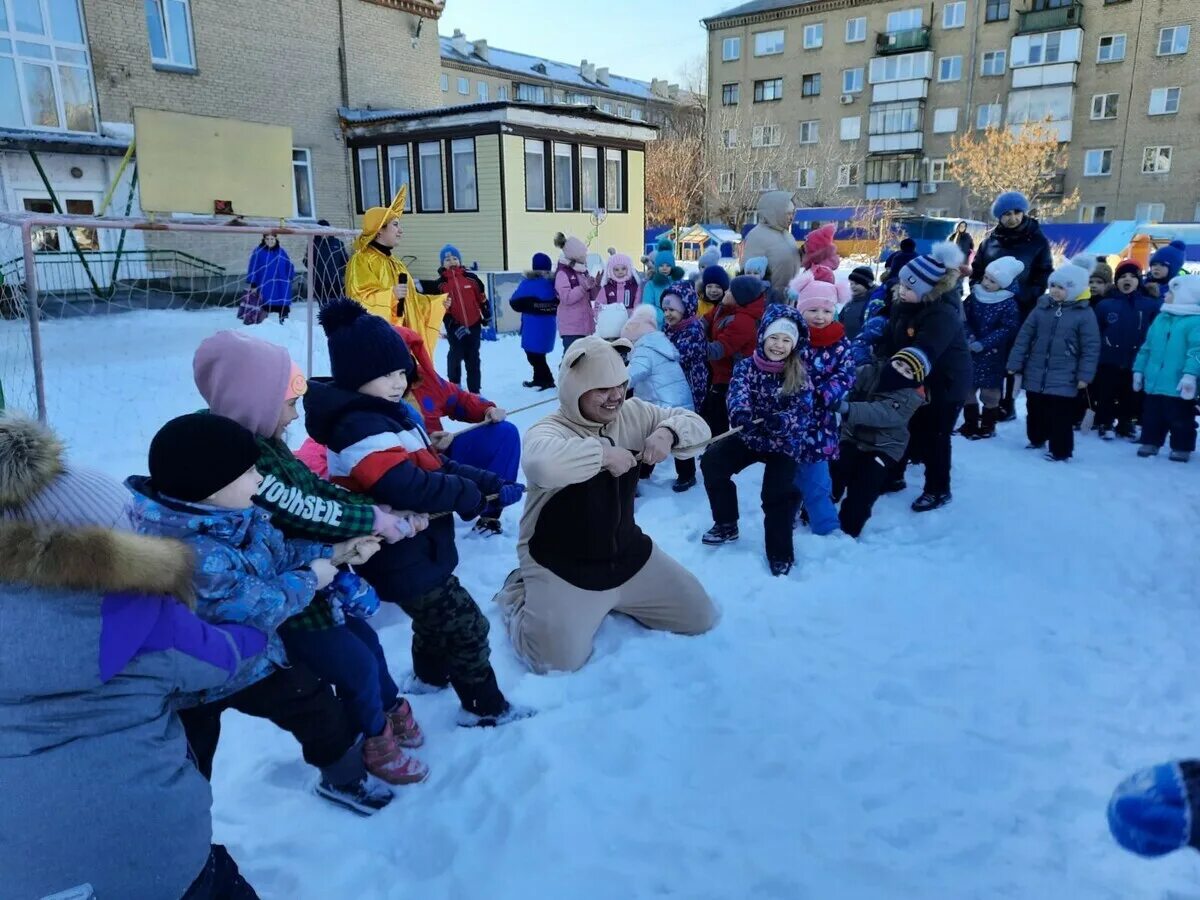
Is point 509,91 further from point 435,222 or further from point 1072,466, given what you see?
point 1072,466

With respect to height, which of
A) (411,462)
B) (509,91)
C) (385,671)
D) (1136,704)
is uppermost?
(509,91)

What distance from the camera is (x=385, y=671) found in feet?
9.45

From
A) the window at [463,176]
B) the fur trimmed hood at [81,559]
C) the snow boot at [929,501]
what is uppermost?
the window at [463,176]

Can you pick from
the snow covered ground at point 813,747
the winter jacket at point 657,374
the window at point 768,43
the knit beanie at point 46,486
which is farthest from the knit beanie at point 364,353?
the window at point 768,43

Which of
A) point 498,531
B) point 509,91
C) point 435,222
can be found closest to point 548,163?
point 435,222

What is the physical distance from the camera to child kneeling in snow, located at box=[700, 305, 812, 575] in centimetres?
435

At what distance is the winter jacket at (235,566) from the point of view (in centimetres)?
189

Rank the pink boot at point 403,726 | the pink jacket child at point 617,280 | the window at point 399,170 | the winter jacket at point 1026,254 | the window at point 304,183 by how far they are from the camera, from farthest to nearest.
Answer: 1. the window at point 304,183
2. the window at point 399,170
3. the pink jacket child at point 617,280
4. the winter jacket at point 1026,254
5. the pink boot at point 403,726

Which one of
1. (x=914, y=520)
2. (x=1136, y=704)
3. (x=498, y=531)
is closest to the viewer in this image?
(x=1136, y=704)

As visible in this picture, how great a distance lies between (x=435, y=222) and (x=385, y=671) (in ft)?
54.4

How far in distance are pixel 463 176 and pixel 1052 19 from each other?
35.7 metres

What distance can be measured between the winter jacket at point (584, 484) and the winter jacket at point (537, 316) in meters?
5.88

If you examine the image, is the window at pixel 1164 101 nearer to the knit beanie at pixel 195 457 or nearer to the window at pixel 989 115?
the window at pixel 989 115

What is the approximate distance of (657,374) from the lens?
5.67 metres
